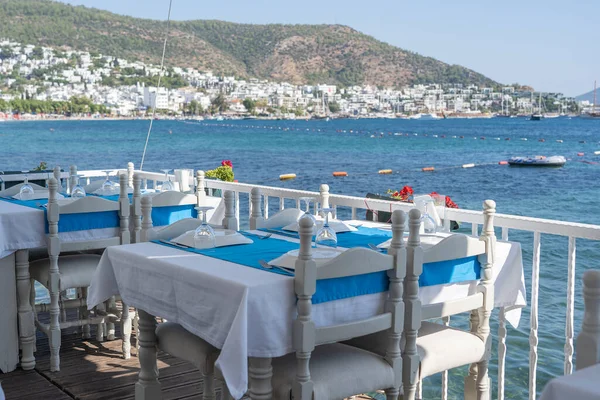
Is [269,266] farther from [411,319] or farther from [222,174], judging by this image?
[222,174]

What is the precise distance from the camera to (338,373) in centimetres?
263

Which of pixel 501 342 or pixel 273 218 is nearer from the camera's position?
pixel 501 342

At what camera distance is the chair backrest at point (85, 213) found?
4219 mm

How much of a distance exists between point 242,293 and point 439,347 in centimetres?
93

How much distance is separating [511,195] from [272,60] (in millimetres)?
55275

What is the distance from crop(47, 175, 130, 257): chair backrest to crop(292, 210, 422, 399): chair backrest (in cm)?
207

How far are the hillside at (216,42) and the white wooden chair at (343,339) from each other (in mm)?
74531

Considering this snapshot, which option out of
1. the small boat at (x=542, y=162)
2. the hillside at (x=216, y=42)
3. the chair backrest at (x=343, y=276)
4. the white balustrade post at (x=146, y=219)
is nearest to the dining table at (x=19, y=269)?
the white balustrade post at (x=146, y=219)

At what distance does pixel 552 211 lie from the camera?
1009 inches

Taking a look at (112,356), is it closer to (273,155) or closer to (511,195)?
(511,195)

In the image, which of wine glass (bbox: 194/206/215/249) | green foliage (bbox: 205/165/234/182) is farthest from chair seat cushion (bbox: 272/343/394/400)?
green foliage (bbox: 205/165/234/182)

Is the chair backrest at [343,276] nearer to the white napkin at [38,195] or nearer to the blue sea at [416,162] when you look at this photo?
the blue sea at [416,162]

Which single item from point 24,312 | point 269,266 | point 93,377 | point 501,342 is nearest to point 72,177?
point 24,312

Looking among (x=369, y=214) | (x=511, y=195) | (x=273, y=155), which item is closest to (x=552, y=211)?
(x=511, y=195)
